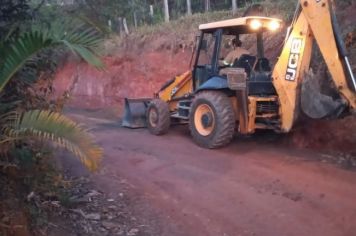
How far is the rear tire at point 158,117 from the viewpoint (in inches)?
453

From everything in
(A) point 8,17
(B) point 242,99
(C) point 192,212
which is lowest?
(C) point 192,212

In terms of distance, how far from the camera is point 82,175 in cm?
789

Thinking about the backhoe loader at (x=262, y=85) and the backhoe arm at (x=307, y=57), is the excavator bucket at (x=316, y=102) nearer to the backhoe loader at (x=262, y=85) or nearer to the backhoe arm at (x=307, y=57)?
the backhoe loader at (x=262, y=85)

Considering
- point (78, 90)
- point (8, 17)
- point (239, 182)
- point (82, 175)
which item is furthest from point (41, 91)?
point (78, 90)

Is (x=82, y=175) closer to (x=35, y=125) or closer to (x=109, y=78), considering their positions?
(x=35, y=125)

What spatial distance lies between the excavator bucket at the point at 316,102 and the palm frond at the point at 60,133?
4823mm

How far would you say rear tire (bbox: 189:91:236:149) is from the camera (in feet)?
30.7

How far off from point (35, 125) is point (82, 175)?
139 inches

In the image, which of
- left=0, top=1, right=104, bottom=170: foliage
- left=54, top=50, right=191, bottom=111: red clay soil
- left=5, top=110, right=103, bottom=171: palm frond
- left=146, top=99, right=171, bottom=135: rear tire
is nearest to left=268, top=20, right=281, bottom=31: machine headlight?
left=146, top=99, right=171, bottom=135: rear tire

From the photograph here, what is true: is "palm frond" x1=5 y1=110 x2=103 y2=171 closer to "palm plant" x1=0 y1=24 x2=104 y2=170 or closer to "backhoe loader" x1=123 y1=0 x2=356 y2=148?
"palm plant" x1=0 y1=24 x2=104 y2=170

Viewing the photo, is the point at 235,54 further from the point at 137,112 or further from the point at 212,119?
the point at 137,112

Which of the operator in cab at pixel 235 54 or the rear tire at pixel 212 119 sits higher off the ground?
the operator in cab at pixel 235 54

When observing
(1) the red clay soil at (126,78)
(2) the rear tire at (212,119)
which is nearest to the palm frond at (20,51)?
(2) the rear tire at (212,119)

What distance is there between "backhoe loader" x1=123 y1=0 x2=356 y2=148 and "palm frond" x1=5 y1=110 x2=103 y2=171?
16.1ft
